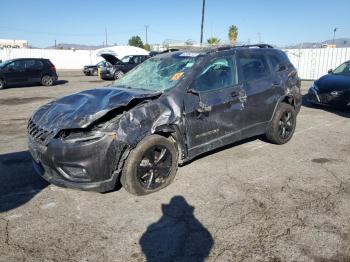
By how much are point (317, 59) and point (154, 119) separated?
60.6ft

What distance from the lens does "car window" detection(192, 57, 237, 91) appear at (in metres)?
4.71

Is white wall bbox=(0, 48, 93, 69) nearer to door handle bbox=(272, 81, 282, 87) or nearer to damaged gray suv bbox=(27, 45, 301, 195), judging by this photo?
damaged gray suv bbox=(27, 45, 301, 195)

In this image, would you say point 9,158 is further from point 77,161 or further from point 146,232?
→ point 146,232

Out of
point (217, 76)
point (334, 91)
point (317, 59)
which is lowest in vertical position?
point (334, 91)

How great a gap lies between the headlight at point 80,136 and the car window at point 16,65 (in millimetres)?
15510

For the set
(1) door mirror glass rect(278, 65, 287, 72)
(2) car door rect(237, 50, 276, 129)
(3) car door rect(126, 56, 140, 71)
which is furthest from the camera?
(3) car door rect(126, 56, 140, 71)

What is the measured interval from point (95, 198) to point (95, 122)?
38.5 inches

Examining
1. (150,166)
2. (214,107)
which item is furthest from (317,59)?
(150,166)

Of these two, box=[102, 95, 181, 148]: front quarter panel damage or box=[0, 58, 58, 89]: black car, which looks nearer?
box=[102, 95, 181, 148]: front quarter panel damage

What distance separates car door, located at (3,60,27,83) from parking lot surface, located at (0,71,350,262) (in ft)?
42.8

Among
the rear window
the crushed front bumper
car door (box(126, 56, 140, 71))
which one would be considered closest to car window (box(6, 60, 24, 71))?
car door (box(126, 56, 140, 71))

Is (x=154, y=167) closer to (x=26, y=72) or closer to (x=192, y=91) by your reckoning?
(x=192, y=91)

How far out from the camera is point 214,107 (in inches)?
186

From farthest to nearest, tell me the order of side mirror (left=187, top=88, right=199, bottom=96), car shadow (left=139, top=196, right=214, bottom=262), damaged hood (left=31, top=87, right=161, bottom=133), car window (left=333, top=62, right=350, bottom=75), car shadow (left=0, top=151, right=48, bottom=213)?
car window (left=333, top=62, right=350, bottom=75), side mirror (left=187, top=88, right=199, bottom=96), car shadow (left=0, top=151, right=48, bottom=213), damaged hood (left=31, top=87, right=161, bottom=133), car shadow (left=139, top=196, right=214, bottom=262)
